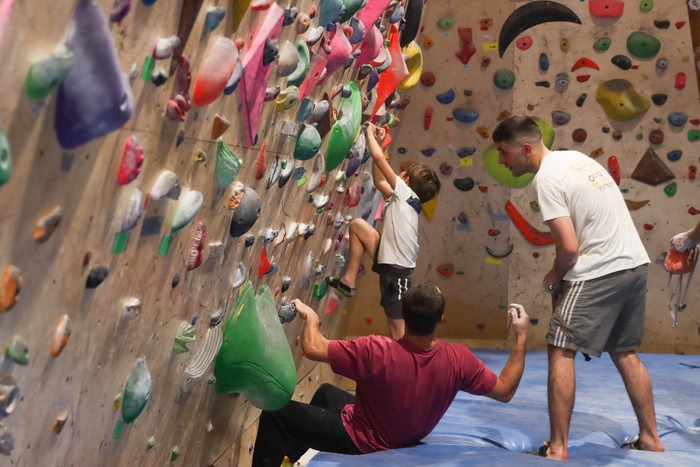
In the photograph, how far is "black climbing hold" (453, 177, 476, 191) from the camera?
5.40m

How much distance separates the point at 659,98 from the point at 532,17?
2.82ft

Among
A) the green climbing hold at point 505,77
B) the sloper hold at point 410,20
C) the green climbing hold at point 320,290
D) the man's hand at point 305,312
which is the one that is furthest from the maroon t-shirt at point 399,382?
the green climbing hold at point 505,77

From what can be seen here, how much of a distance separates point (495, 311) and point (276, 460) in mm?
2824

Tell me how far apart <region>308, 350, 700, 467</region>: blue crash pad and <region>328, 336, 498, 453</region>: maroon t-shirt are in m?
0.09

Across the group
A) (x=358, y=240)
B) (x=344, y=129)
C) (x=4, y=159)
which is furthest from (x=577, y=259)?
(x=4, y=159)

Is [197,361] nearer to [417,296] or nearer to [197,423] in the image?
[197,423]

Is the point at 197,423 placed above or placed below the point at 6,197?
below

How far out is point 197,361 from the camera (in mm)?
2332

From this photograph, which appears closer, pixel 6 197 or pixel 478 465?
pixel 6 197

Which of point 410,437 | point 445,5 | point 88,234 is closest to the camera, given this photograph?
point 88,234

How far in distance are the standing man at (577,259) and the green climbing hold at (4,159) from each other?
2.10m

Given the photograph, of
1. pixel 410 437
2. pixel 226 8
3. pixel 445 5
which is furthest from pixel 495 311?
pixel 226 8

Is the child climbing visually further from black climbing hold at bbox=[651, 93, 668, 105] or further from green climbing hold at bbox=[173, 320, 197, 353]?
green climbing hold at bbox=[173, 320, 197, 353]

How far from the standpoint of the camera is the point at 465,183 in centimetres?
540
